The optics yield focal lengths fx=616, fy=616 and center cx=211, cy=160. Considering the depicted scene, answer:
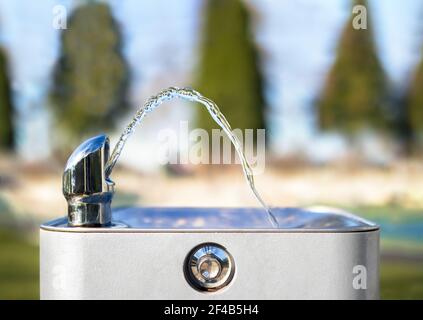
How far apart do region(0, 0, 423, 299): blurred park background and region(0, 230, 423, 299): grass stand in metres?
0.02

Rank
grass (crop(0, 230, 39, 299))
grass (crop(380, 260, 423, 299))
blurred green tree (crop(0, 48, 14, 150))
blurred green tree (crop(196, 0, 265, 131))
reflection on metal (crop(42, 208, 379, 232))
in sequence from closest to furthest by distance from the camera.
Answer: reflection on metal (crop(42, 208, 379, 232)), grass (crop(380, 260, 423, 299)), grass (crop(0, 230, 39, 299)), blurred green tree (crop(196, 0, 265, 131)), blurred green tree (crop(0, 48, 14, 150))

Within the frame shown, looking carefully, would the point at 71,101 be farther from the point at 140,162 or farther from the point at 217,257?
the point at 217,257

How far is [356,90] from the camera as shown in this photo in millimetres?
5344

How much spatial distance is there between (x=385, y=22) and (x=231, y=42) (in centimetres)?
130

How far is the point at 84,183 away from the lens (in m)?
1.21

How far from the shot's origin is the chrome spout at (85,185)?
3.95 feet

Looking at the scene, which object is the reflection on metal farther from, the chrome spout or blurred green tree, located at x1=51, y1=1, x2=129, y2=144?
blurred green tree, located at x1=51, y1=1, x2=129, y2=144

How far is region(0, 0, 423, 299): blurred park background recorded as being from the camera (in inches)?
204

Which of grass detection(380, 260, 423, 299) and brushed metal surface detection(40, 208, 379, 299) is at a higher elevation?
brushed metal surface detection(40, 208, 379, 299)

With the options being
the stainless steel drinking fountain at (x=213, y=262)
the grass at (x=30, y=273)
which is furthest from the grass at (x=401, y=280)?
the stainless steel drinking fountain at (x=213, y=262)

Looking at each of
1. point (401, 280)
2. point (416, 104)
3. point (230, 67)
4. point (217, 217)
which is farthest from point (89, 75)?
point (217, 217)

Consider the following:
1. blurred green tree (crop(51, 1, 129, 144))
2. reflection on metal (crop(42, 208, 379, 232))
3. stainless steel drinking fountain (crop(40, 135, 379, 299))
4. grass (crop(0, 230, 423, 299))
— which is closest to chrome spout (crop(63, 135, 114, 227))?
stainless steel drinking fountain (crop(40, 135, 379, 299))

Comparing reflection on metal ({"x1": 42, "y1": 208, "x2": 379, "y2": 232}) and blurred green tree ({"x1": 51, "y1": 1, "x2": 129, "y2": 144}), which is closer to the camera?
reflection on metal ({"x1": 42, "y1": 208, "x2": 379, "y2": 232})
